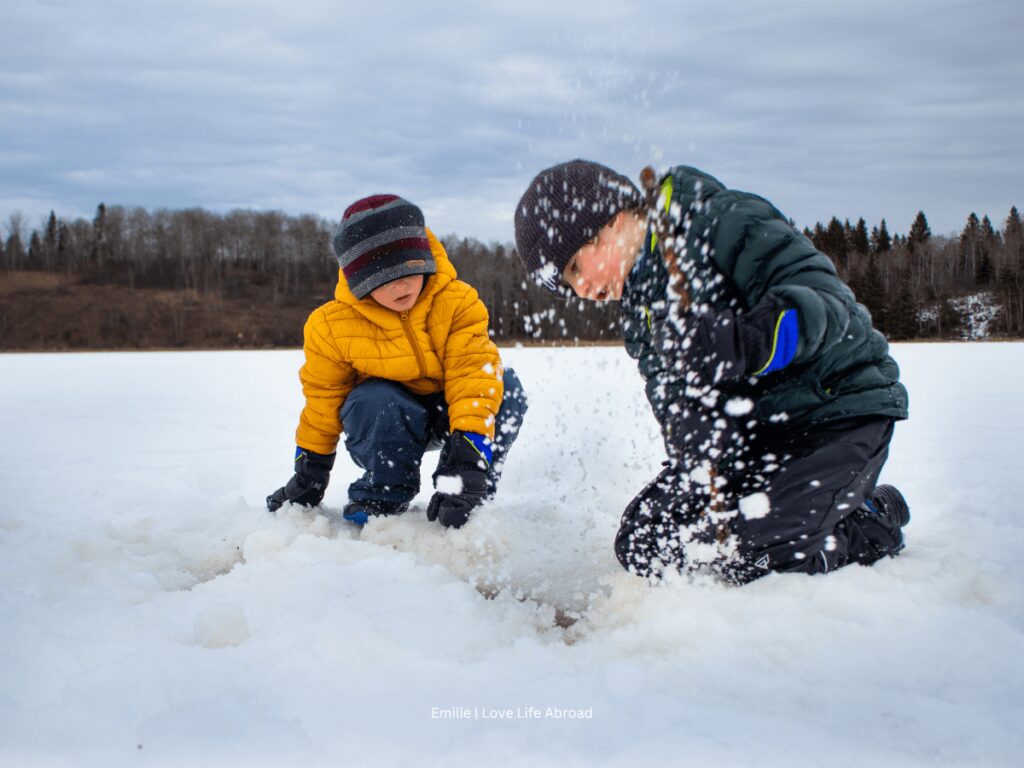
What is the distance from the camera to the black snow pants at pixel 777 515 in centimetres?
194

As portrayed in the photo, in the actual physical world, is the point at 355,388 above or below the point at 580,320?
below

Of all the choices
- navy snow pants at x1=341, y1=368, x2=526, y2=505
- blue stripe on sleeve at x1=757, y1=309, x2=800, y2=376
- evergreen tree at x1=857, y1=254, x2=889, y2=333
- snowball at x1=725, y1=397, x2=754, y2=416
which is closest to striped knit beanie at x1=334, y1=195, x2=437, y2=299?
navy snow pants at x1=341, y1=368, x2=526, y2=505

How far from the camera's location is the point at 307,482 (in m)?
2.68

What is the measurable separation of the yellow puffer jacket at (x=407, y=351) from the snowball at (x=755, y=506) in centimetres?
91

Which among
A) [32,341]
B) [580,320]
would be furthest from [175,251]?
[580,320]

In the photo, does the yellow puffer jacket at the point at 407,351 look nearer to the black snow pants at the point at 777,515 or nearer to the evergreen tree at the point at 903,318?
the black snow pants at the point at 777,515

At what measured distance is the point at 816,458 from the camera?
6.45 feet

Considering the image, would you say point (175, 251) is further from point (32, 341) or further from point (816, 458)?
point (816, 458)

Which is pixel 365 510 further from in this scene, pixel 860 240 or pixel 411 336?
pixel 860 240

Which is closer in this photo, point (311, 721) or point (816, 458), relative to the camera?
point (311, 721)

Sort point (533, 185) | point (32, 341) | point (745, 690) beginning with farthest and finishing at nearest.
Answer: point (32, 341) < point (533, 185) < point (745, 690)

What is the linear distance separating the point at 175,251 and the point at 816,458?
6035cm

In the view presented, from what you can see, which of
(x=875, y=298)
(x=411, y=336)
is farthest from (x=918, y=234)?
(x=411, y=336)

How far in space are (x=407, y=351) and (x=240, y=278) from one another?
178ft
